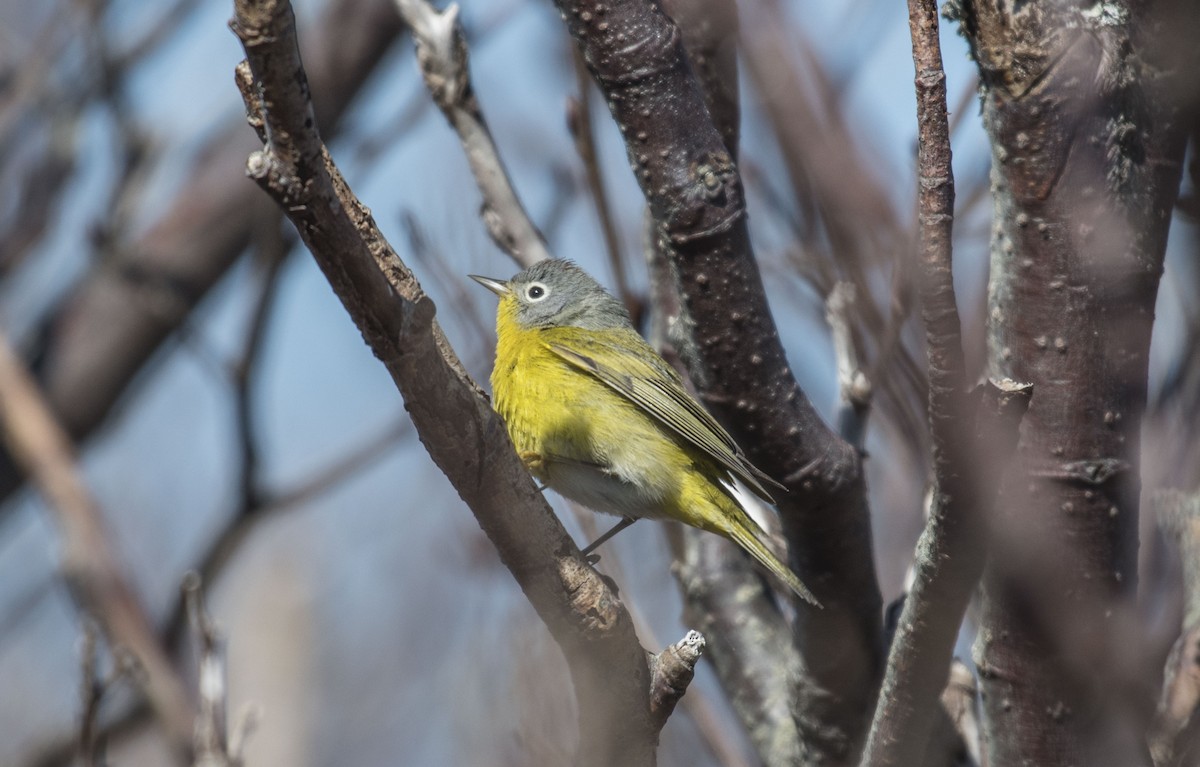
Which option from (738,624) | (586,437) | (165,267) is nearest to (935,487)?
(738,624)

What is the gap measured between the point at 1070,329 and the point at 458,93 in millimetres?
2391

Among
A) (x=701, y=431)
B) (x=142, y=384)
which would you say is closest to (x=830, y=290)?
(x=701, y=431)

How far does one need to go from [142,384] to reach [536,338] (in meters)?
2.66

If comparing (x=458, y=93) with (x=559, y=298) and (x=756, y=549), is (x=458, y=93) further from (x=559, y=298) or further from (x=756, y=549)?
(x=756, y=549)

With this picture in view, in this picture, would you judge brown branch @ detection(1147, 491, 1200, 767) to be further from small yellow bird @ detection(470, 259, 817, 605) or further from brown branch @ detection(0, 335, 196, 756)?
brown branch @ detection(0, 335, 196, 756)

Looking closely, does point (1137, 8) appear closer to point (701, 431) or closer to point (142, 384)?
point (701, 431)

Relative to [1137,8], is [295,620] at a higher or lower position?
lower

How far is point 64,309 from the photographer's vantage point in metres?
6.29

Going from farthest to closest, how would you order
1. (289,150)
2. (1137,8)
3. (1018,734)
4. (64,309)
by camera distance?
(64,309) → (1018,734) → (1137,8) → (289,150)

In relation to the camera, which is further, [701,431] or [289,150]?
[701,431]

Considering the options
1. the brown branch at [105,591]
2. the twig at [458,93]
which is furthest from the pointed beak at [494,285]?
the brown branch at [105,591]

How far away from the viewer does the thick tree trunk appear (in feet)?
8.07

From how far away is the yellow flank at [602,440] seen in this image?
13.5 feet

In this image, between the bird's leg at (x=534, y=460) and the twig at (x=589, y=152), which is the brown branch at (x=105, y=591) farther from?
the twig at (x=589, y=152)
